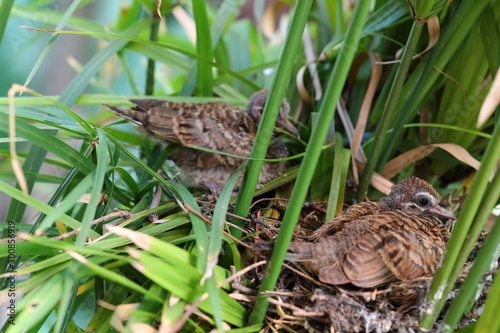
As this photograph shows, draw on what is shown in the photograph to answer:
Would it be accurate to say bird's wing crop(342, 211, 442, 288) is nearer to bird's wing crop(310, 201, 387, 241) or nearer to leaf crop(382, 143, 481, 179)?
bird's wing crop(310, 201, 387, 241)

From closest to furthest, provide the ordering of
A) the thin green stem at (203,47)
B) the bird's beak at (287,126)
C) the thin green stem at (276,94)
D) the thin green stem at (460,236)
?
the thin green stem at (460,236)
the thin green stem at (276,94)
the thin green stem at (203,47)
the bird's beak at (287,126)

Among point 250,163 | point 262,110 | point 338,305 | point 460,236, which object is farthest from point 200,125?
point 460,236

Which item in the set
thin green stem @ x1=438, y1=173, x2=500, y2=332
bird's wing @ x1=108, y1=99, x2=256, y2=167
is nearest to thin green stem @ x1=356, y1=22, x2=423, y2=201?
bird's wing @ x1=108, y1=99, x2=256, y2=167

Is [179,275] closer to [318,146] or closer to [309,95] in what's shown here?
[318,146]

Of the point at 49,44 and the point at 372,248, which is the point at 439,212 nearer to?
the point at 372,248

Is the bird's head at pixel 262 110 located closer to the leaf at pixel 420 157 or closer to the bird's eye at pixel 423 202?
the leaf at pixel 420 157

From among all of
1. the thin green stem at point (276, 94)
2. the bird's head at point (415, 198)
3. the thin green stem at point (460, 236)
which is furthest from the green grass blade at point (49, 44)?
the bird's head at point (415, 198)
